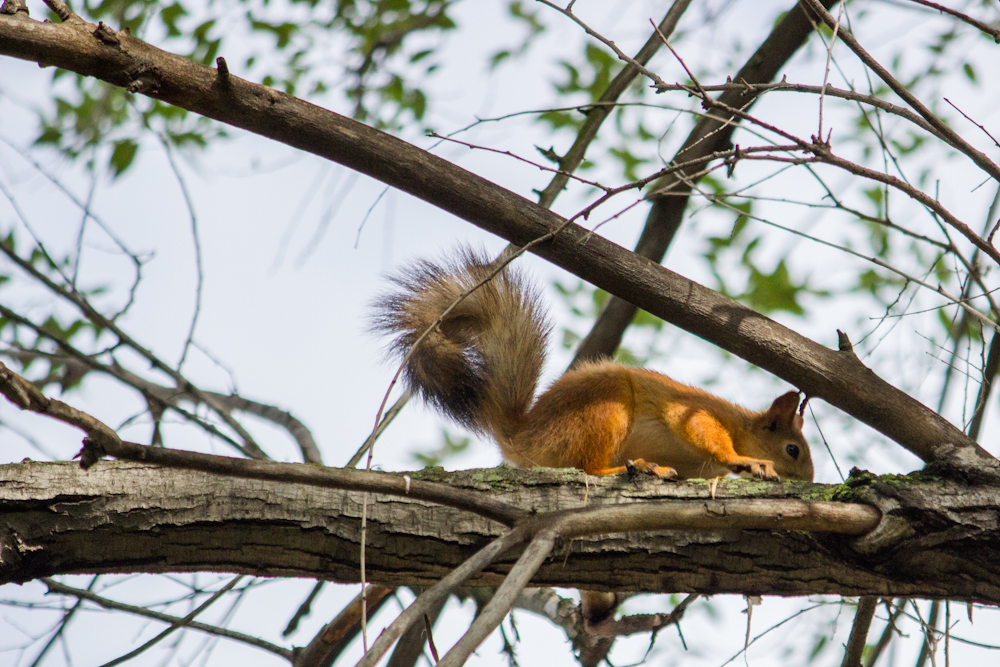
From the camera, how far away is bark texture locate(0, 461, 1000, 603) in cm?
172

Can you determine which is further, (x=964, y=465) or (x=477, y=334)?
(x=477, y=334)

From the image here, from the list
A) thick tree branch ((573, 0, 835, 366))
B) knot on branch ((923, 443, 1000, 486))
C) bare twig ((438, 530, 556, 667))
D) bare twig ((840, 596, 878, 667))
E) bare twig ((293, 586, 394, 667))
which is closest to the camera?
bare twig ((438, 530, 556, 667))

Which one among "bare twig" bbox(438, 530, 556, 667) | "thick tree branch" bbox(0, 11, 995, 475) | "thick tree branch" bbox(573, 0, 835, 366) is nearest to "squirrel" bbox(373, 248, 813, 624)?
"thick tree branch" bbox(573, 0, 835, 366)

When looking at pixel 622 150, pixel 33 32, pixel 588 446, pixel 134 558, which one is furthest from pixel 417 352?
pixel 622 150

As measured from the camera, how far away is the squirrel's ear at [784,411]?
10.4ft

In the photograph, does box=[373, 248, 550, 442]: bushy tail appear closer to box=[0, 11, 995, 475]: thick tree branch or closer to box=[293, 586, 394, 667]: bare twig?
box=[293, 586, 394, 667]: bare twig

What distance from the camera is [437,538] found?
1.78m

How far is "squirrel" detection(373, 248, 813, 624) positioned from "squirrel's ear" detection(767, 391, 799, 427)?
1.6 inches

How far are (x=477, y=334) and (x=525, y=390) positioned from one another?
0.26 metres

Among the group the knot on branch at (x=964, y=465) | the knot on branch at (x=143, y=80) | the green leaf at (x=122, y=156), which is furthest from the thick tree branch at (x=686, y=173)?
the green leaf at (x=122, y=156)

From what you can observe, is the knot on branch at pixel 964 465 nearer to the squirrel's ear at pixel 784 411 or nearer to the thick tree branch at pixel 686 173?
the squirrel's ear at pixel 784 411

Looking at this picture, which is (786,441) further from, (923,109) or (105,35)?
(105,35)

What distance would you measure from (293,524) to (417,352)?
1.04 m

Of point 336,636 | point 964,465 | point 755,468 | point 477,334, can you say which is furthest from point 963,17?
point 336,636
